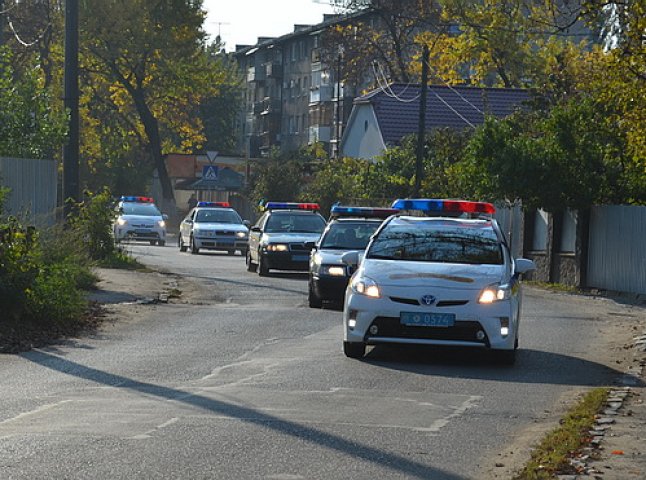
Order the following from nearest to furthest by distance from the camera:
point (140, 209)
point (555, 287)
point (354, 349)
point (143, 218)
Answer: point (354, 349) < point (555, 287) < point (143, 218) < point (140, 209)

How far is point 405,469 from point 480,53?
59.6m

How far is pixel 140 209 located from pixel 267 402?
153ft

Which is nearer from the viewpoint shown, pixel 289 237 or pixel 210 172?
pixel 289 237

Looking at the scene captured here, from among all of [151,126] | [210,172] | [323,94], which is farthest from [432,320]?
[323,94]

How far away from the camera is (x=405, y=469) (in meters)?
9.21

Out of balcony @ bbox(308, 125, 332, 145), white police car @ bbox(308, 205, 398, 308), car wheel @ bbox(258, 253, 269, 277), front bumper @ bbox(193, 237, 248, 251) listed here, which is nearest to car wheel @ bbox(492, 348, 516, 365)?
white police car @ bbox(308, 205, 398, 308)

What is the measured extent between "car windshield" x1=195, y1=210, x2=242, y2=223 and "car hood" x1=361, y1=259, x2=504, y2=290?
3379cm

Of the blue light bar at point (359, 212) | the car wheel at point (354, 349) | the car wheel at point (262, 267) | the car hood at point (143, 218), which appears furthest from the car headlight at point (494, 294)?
the car hood at point (143, 218)

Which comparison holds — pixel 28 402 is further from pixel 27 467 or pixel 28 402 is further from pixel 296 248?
pixel 296 248

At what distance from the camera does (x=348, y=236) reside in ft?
88.8

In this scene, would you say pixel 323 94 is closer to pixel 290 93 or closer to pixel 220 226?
pixel 290 93

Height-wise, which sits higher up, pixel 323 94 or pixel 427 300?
pixel 323 94

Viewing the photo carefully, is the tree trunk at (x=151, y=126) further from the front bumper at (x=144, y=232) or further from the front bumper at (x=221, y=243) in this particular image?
the front bumper at (x=221, y=243)

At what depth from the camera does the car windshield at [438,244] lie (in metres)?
16.9
